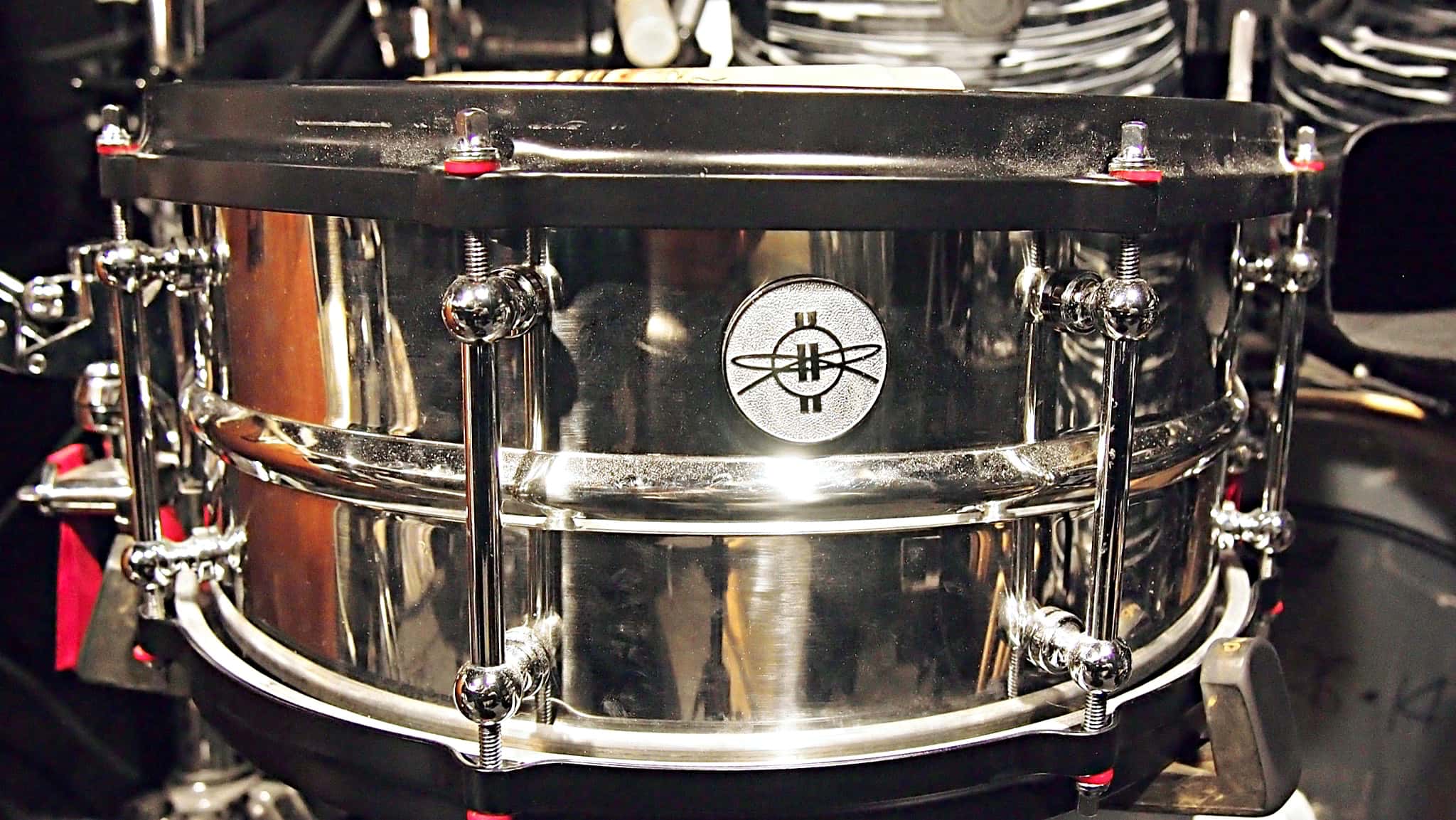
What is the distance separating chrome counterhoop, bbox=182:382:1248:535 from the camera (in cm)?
57

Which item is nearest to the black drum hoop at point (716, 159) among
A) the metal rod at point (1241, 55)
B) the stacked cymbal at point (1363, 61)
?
the metal rod at point (1241, 55)

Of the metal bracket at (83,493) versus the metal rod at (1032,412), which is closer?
the metal rod at (1032,412)

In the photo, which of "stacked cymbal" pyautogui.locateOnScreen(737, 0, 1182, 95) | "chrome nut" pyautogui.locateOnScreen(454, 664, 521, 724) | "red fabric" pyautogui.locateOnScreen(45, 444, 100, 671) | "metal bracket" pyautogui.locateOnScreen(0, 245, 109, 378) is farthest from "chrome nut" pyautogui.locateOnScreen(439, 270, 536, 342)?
"stacked cymbal" pyautogui.locateOnScreen(737, 0, 1182, 95)

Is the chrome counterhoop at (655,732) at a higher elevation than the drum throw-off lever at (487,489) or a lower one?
lower

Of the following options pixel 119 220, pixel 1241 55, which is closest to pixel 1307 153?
pixel 1241 55

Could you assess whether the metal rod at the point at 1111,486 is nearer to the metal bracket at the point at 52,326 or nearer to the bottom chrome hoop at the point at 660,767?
the bottom chrome hoop at the point at 660,767

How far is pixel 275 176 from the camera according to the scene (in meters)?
0.59

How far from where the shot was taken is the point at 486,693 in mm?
553

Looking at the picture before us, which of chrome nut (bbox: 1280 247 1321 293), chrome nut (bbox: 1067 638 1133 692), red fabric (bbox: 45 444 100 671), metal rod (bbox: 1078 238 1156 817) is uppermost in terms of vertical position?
chrome nut (bbox: 1280 247 1321 293)

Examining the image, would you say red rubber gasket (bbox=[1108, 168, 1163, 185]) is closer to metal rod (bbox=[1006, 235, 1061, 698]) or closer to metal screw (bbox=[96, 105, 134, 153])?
metal rod (bbox=[1006, 235, 1061, 698])

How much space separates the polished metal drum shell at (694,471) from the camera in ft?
1.86

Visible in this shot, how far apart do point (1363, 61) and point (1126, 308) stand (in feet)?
2.37

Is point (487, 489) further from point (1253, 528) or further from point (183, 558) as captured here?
point (1253, 528)

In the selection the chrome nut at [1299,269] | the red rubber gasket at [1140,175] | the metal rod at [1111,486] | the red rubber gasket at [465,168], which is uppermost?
the red rubber gasket at [465,168]
